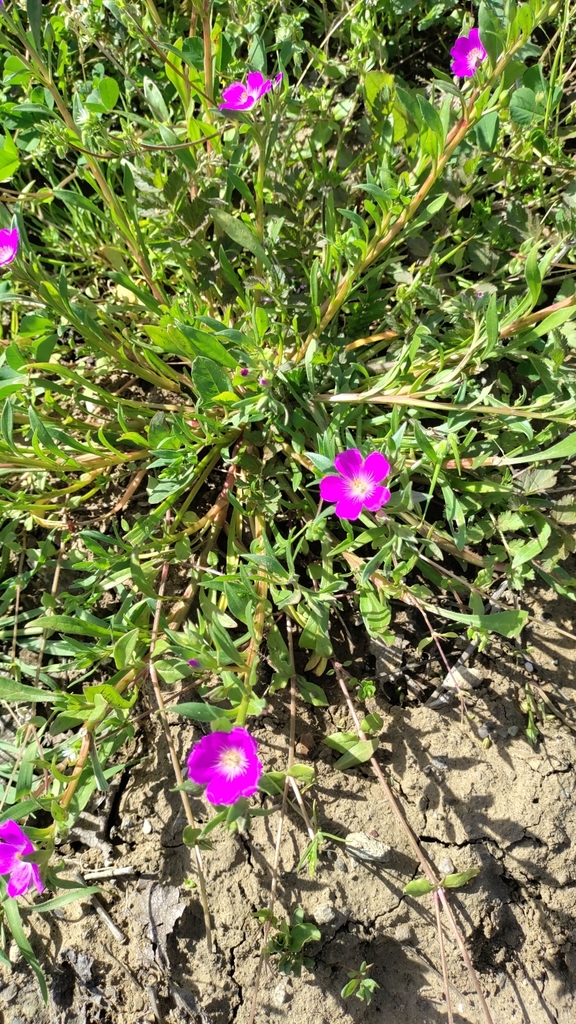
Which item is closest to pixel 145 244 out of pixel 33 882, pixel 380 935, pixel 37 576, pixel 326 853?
pixel 37 576

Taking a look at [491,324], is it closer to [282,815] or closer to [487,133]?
[487,133]

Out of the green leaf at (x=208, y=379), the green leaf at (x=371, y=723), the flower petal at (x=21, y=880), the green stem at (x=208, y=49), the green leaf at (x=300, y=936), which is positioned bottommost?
the green leaf at (x=300, y=936)

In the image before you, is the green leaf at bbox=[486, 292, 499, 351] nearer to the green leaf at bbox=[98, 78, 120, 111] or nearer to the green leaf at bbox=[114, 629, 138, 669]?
the green leaf at bbox=[114, 629, 138, 669]

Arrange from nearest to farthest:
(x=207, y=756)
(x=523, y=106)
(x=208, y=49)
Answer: (x=207, y=756) → (x=208, y=49) → (x=523, y=106)

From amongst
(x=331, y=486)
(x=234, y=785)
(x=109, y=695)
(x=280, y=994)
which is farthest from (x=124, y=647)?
(x=280, y=994)

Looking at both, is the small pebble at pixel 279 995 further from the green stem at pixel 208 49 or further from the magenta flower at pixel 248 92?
the green stem at pixel 208 49

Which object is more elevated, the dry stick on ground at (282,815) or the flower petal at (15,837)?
the flower petal at (15,837)

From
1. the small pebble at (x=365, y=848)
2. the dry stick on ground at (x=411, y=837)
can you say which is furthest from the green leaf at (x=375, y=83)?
the small pebble at (x=365, y=848)
